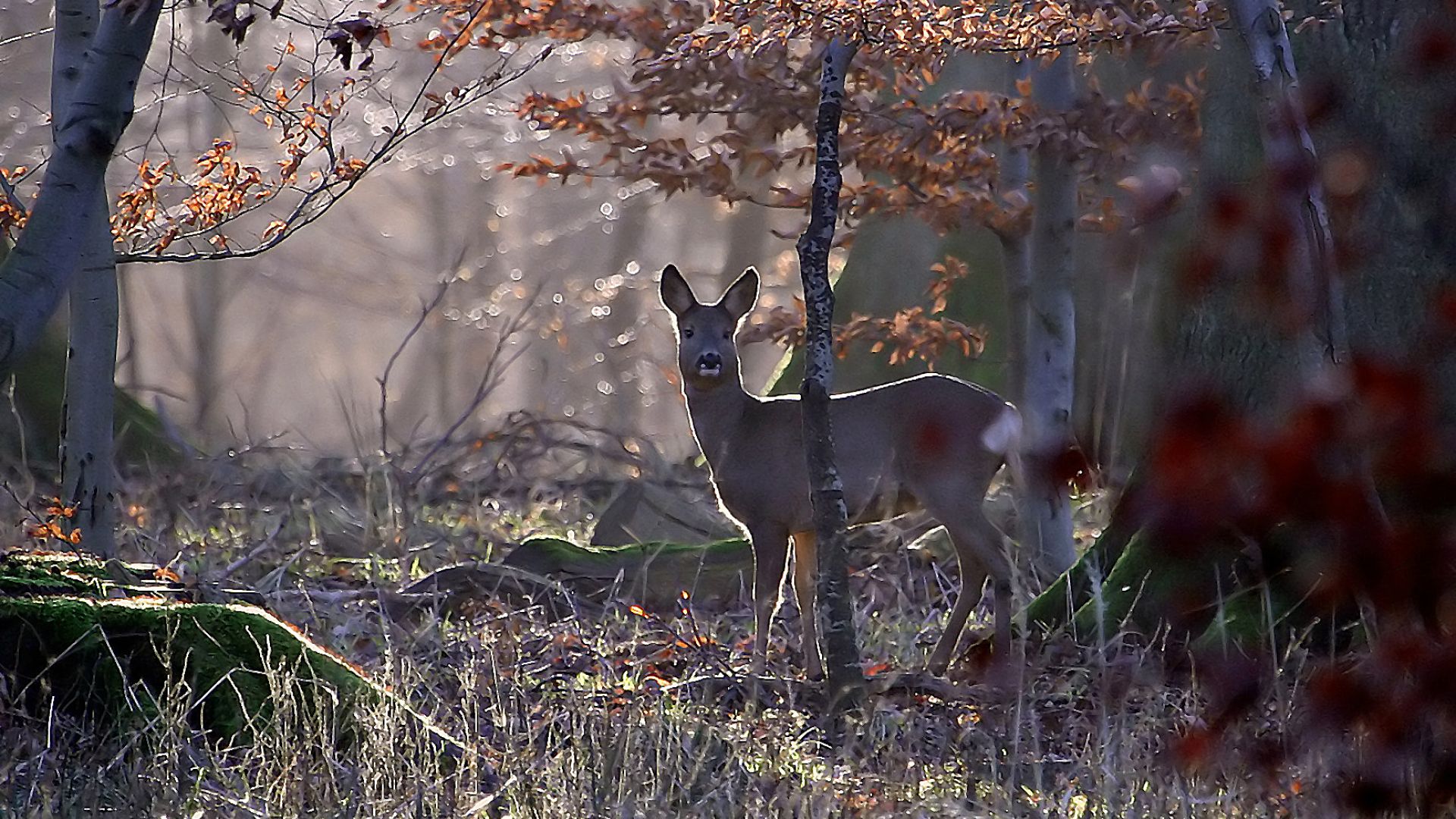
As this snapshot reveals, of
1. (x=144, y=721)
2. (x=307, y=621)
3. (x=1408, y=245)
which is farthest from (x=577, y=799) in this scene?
(x=1408, y=245)

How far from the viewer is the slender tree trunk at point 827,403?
524cm

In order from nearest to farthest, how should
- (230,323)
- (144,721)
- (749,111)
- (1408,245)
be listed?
(144,721) → (1408,245) → (749,111) → (230,323)

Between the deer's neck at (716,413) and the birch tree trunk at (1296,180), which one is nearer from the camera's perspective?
the birch tree trunk at (1296,180)

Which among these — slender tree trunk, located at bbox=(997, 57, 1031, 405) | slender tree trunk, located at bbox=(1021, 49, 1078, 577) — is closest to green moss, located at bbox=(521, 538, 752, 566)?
slender tree trunk, located at bbox=(1021, 49, 1078, 577)

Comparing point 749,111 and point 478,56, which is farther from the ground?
point 478,56

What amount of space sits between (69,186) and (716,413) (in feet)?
14.2

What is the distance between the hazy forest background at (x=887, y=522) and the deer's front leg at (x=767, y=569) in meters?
0.28

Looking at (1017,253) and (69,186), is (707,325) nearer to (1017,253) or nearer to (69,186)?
(1017,253)

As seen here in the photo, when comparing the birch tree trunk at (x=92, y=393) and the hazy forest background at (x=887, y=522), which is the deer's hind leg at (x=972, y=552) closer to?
the hazy forest background at (x=887, y=522)

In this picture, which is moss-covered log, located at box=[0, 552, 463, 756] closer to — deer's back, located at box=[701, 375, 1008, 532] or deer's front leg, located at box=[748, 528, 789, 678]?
deer's front leg, located at box=[748, 528, 789, 678]

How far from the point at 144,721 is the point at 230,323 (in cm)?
4523

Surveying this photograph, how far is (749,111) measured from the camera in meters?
7.93

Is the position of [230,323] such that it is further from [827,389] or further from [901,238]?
[827,389]

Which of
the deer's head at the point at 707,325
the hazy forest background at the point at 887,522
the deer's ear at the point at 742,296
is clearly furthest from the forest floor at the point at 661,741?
the deer's ear at the point at 742,296
